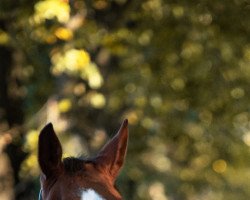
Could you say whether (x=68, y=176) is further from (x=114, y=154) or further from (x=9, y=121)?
(x=9, y=121)

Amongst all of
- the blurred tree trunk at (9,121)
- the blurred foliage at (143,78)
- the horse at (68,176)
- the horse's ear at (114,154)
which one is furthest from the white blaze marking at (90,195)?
the blurred tree trunk at (9,121)

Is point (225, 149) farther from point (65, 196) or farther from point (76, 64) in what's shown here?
point (65, 196)

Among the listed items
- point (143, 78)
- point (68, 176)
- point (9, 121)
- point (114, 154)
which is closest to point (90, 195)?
point (68, 176)

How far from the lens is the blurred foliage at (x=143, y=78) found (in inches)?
340

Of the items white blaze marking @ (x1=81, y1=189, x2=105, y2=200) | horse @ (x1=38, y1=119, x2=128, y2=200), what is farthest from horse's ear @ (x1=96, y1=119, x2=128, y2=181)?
white blaze marking @ (x1=81, y1=189, x2=105, y2=200)

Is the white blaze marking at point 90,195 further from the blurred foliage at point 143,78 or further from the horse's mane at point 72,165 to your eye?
the blurred foliage at point 143,78

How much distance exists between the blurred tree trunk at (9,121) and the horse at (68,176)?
524cm

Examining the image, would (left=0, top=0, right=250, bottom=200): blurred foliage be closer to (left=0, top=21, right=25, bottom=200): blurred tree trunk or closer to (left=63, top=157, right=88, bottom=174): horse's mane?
(left=0, top=21, right=25, bottom=200): blurred tree trunk

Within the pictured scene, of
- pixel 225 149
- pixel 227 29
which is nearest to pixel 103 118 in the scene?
pixel 225 149

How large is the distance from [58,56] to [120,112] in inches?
160

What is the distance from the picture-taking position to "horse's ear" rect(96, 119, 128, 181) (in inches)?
183

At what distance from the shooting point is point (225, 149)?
1334 centimetres

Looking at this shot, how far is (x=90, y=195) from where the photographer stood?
162 inches

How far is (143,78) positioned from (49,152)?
6.81 metres
